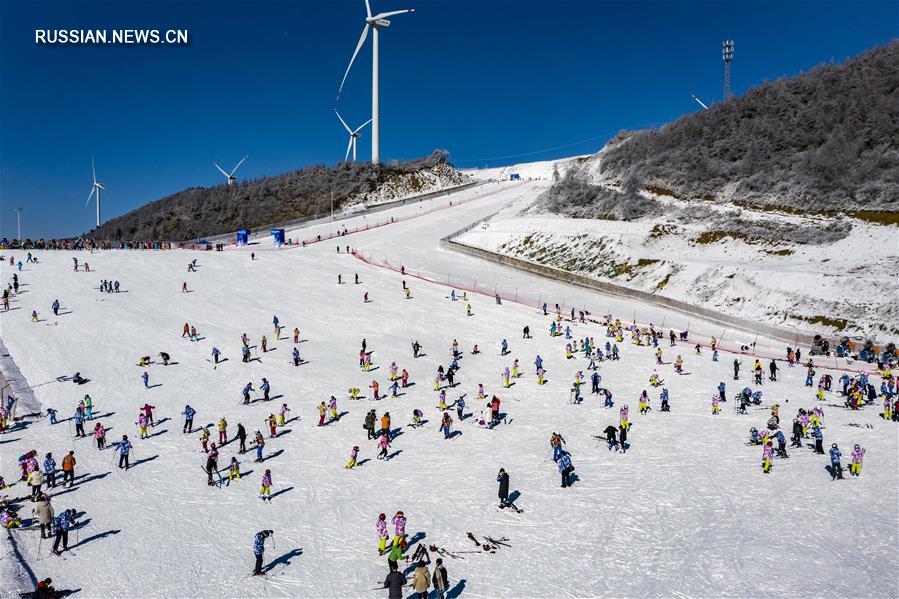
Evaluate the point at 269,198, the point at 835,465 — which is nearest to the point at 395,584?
the point at 835,465

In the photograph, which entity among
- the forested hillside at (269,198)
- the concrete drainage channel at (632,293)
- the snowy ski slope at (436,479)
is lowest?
the snowy ski slope at (436,479)

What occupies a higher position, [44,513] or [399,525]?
[44,513]

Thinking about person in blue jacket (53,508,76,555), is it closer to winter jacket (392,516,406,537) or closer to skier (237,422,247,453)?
skier (237,422,247,453)

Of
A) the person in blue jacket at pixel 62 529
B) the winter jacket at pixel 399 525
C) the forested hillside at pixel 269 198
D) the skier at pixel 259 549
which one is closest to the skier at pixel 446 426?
the winter jacket at pixel 399 525

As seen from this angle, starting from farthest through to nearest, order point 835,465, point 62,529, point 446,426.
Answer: point 446,426 < point 835,465 < point 62,529

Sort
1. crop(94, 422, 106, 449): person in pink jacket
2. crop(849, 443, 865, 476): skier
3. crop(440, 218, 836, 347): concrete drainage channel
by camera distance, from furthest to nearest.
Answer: crop(440, 218, 836, 347): concrete drainage channel
crop(94, 422, 106, 449): person in pink jacket
crop(849, 443, 865, 476): skier

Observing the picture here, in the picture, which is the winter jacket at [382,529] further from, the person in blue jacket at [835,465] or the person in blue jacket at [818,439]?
the person in blue jacket at [818,439]

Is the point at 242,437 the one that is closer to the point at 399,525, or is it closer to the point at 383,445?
the point at 383,445

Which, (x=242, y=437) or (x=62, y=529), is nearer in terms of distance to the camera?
(x=62, y=529)

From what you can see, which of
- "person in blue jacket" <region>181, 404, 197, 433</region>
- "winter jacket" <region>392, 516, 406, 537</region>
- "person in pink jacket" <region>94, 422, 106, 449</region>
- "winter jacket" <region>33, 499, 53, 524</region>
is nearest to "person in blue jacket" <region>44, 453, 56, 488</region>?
"person in pink jacket" <region>94, 422, 106, 449</region>

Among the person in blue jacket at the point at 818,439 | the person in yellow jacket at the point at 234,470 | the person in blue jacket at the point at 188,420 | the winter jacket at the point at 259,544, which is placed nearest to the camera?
the winter jacket at the point at 259,544
